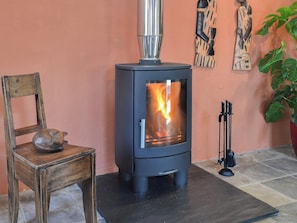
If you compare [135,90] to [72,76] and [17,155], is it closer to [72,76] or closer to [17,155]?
[72,76]

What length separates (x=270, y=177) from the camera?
2734 millimetres

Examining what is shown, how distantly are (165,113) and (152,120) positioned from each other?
0.11 meters

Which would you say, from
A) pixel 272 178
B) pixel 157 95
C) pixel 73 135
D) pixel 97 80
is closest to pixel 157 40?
pixel 157 95

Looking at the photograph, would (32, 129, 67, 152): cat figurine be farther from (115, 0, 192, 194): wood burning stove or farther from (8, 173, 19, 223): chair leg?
(115, 0, 192, 194): wood burning stove

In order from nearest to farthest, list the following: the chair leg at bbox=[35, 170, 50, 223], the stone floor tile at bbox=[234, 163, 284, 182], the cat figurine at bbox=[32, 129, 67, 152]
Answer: the chair leg at bbox=[35, 170, 50, 223] → the cat figurine at bbox=[32, 129, 67, 152] → the stone floor tile at bbox=[234, 163, 284, 182]

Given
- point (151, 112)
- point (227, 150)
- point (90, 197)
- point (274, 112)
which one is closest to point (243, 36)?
point (274, 112)

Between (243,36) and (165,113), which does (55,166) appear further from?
(243,36)

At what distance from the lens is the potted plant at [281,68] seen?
2.89m

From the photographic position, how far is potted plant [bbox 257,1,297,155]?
289 cm

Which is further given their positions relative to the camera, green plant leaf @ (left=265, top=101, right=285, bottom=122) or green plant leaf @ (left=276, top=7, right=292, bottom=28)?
green plant leaf @ (left=265, top=101, right=285, bottom=122)

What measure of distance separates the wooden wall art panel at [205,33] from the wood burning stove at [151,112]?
595 mm

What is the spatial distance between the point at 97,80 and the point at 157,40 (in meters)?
0.57

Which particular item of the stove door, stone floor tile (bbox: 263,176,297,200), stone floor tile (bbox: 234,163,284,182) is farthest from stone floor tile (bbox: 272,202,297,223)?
the stove door

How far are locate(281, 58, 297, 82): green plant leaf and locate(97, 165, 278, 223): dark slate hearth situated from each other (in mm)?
1083
